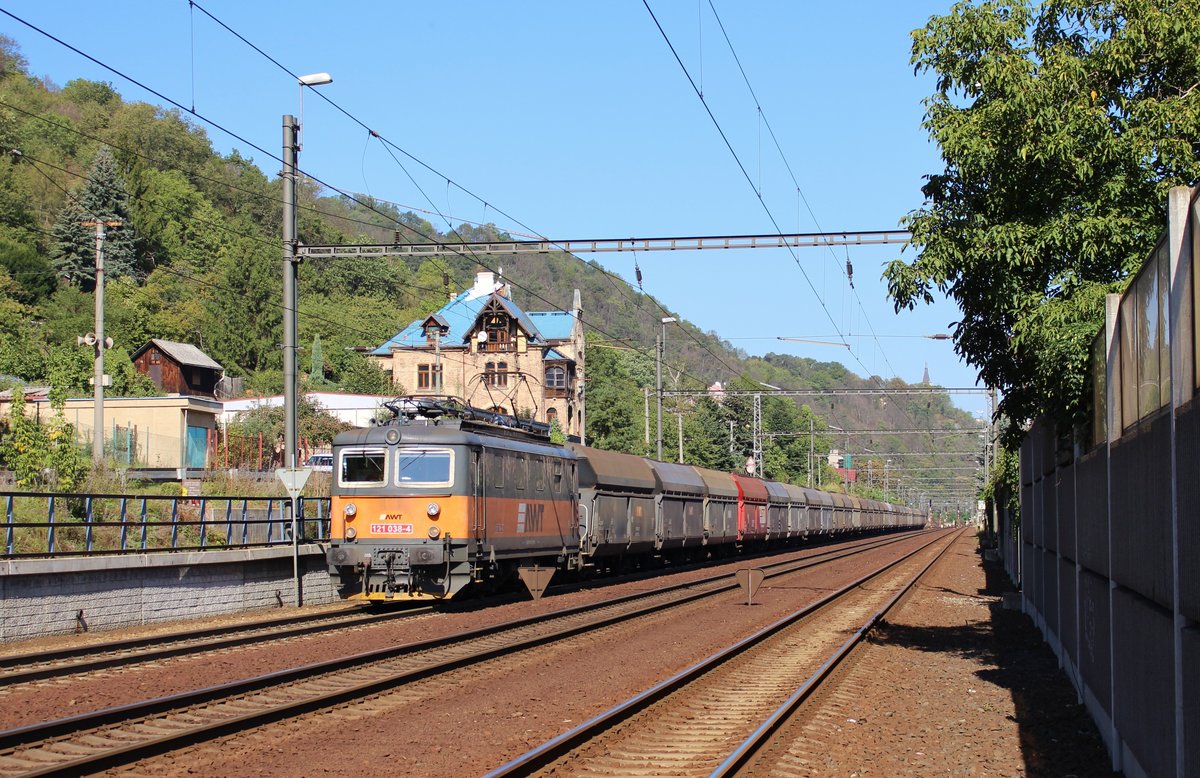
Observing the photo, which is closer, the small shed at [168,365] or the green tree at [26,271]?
the small shed at [168,365]

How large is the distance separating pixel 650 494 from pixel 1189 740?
28.8 m

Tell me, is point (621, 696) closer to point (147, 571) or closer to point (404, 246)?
point (147, 571)

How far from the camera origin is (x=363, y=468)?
22.0 metres

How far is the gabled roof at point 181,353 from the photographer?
287 feet

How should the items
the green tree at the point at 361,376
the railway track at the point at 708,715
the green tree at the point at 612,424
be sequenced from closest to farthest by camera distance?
the railway track at the point at 708,715 < the green tree at the point at 612,424 < the green tree at the point at 361,376

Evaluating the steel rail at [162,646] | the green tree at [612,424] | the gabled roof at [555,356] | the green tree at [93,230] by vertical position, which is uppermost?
the green tree at [93,230]

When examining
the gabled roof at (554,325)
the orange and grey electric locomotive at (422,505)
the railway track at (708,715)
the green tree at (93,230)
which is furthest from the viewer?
the green tree at (93,230)

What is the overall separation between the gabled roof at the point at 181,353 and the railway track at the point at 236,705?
2947 inches

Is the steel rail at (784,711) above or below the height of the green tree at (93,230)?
below

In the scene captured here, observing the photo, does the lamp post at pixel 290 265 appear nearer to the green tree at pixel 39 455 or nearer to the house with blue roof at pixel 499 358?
the green tree at pixel 39 455

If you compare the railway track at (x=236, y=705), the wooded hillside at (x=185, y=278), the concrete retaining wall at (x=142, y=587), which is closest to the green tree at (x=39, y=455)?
the concrete retaining wall at (x=142, y=587)

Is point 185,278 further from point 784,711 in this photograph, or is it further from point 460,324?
point 784,711

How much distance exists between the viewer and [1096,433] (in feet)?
37.6

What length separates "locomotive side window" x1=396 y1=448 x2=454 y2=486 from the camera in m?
21.3
